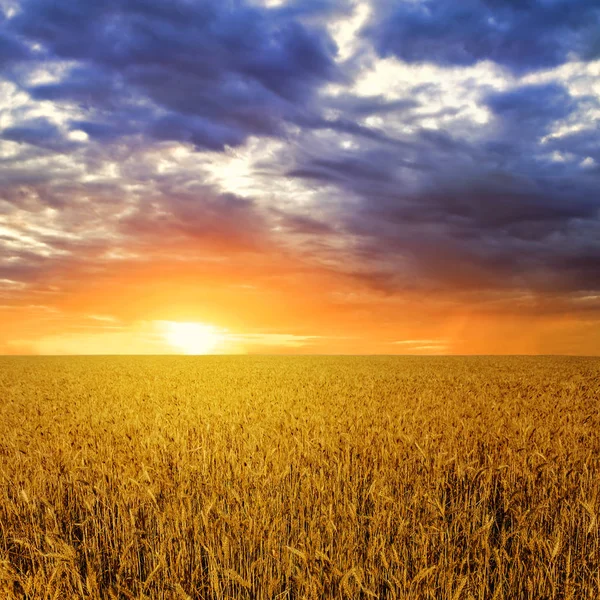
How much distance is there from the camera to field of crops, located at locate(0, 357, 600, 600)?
409 centimetres

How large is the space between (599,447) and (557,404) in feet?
18.8

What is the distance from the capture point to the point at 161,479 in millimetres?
6473

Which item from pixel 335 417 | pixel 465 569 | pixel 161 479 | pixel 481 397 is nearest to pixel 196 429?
pixel 335 417

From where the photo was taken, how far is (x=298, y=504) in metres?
5.90

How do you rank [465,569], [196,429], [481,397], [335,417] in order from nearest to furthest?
[465,569] < [196,429] < [335,417] < [481,397]

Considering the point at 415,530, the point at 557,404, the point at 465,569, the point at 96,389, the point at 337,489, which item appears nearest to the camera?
the point at 465,569

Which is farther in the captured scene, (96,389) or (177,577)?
(96,389)

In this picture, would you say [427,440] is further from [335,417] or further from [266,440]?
[335,417]

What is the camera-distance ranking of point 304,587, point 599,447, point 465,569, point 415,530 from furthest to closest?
1. point 599,447
2. point 415,530
3. point 465,569
4. point 304,587

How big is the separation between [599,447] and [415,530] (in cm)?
607

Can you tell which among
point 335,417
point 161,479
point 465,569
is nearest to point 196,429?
point 335,417

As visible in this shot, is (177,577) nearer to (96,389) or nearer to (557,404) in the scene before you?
(557,404)

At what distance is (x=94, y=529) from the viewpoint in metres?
5.25

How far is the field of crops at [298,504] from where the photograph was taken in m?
4.09
